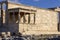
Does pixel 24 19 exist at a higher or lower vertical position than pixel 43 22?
higher

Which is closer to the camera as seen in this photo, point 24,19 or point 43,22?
point 24,19

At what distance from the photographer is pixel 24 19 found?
36719 millimetres

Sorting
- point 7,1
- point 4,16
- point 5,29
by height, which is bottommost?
point 5,29

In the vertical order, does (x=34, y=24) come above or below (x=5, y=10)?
below

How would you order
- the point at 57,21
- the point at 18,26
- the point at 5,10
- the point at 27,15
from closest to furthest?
the point at 18,26, the point at 5,10, the point at 27,15, the point at 57,21

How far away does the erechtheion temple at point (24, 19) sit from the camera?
33.2m

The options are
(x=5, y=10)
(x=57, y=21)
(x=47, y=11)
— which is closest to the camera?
(x=5, y=10)

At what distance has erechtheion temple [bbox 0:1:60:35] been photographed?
33156 millimetres

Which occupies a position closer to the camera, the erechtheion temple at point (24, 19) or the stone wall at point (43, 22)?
the erechtheion temple at point (24, 19)

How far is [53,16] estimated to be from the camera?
42.7 meters

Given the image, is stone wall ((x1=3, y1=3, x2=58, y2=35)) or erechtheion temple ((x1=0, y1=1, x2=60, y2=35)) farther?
stone wall ((x1=3, y1=3, x2=58, y2=35))

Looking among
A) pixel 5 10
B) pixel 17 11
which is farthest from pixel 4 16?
pixel 17 11

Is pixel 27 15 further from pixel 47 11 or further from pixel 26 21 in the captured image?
pixel 47 11

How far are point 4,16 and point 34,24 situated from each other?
18.3ft
